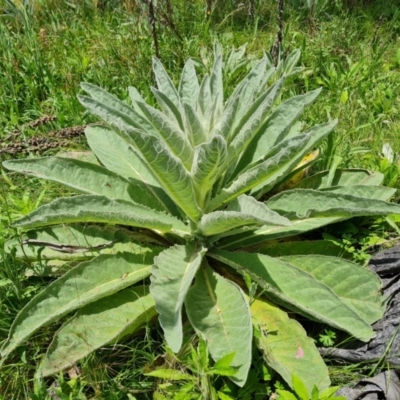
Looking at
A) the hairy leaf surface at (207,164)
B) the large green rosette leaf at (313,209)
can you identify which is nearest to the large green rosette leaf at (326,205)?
the large green rosette leaf at (313,209)

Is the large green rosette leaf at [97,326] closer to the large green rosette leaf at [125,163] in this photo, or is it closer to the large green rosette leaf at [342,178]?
the large green rosette leaf at [125,163]

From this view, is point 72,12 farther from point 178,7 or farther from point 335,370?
point 335,370

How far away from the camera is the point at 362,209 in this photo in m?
1.92

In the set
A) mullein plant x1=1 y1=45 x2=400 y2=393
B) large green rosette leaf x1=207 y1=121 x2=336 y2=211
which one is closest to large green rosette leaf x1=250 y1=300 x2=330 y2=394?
mullein plant x1=1 y1=45 x2=400 y2=393

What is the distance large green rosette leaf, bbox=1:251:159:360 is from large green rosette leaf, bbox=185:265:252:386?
0.24m

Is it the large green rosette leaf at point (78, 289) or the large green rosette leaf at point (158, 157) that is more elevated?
the large green rosette leaf at point (158, 157)

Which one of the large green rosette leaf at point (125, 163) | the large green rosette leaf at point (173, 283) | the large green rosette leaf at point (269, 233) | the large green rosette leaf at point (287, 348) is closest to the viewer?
the large green rosette leaf at point (173, 283)

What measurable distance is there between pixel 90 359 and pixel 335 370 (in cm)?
89

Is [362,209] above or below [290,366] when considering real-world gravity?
above

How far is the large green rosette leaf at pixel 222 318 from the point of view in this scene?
5.69ft

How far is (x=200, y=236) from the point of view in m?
2.19

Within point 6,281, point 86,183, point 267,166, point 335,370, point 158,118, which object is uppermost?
point 158,118

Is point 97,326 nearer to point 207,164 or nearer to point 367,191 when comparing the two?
point 207,164

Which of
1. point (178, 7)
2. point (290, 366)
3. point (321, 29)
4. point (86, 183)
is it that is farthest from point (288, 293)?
point (178, 7)
